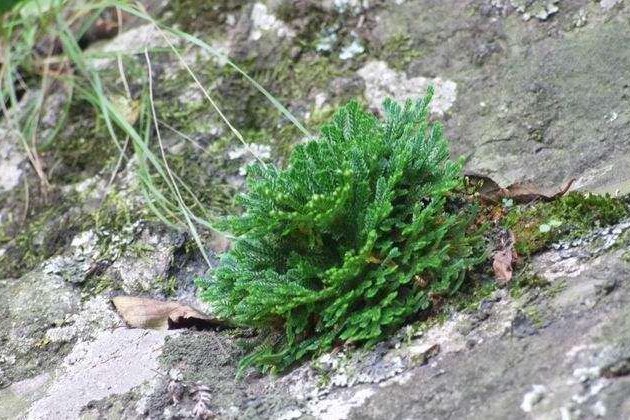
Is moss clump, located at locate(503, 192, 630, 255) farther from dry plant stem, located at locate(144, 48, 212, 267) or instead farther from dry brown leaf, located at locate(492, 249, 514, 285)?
dry plant stem, located at locate(144, 48, 212, 267)

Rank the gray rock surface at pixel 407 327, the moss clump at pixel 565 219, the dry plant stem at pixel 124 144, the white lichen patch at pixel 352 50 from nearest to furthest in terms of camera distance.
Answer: the gray rock surface at pixel 407 327
the moss clump at pixel 565 219
the dry plant stem at pixel 124 144
the white lichen patch at pixel 352 50

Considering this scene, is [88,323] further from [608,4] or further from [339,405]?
[608,4]

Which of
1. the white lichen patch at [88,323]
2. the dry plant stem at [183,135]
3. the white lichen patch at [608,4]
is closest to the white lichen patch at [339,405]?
the white lichen patch at [88,323]

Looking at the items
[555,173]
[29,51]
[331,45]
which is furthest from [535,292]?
[29,51]

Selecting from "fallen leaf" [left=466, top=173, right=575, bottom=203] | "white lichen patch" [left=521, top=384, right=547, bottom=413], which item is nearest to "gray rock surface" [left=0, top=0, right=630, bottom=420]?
"white lichen patch" [left=521, top=384, right=547, bottom=413]

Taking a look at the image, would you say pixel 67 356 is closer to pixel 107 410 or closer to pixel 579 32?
pixel 107 410

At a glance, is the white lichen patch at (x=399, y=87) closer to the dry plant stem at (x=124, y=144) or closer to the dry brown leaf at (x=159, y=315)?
the dry plant stem at (x=124, y=144)

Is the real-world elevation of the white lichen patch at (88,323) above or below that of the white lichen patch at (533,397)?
below
